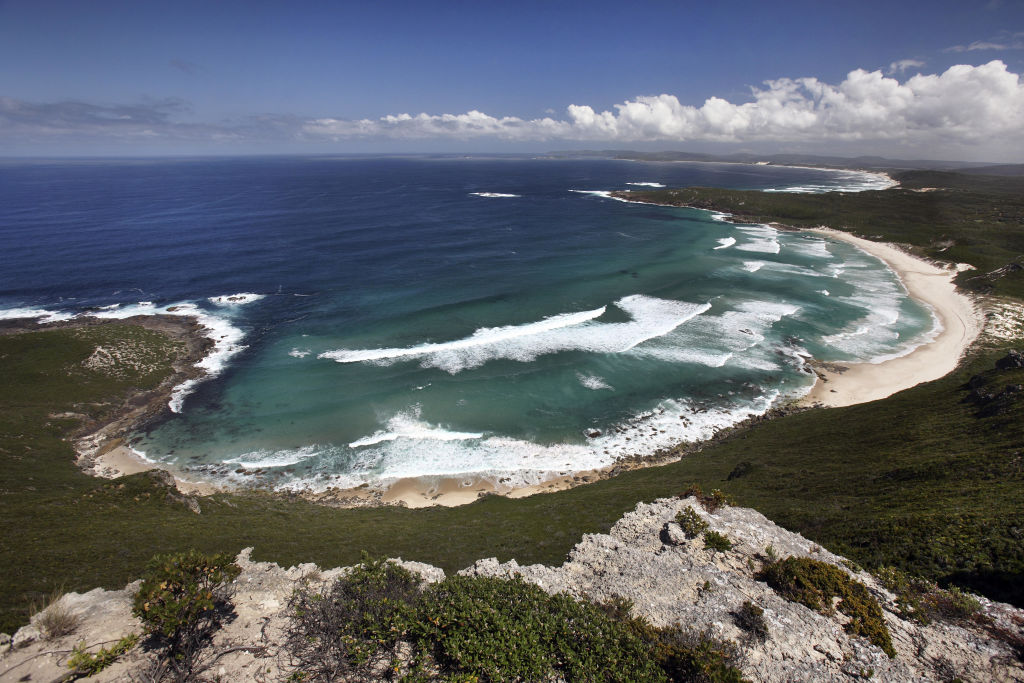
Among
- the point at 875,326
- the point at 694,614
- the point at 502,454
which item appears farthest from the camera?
the point at 875,326

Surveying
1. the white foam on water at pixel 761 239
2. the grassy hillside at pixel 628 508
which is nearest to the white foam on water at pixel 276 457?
the grassy hillside at pixel 628 508

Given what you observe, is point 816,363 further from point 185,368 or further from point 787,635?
point 185,368

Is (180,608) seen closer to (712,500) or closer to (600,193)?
(712,500)

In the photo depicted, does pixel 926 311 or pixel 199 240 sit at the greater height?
pixel 199 240


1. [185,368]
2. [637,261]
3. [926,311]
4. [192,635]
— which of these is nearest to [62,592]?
[192,635]

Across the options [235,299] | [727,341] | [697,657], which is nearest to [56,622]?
[697,657]
